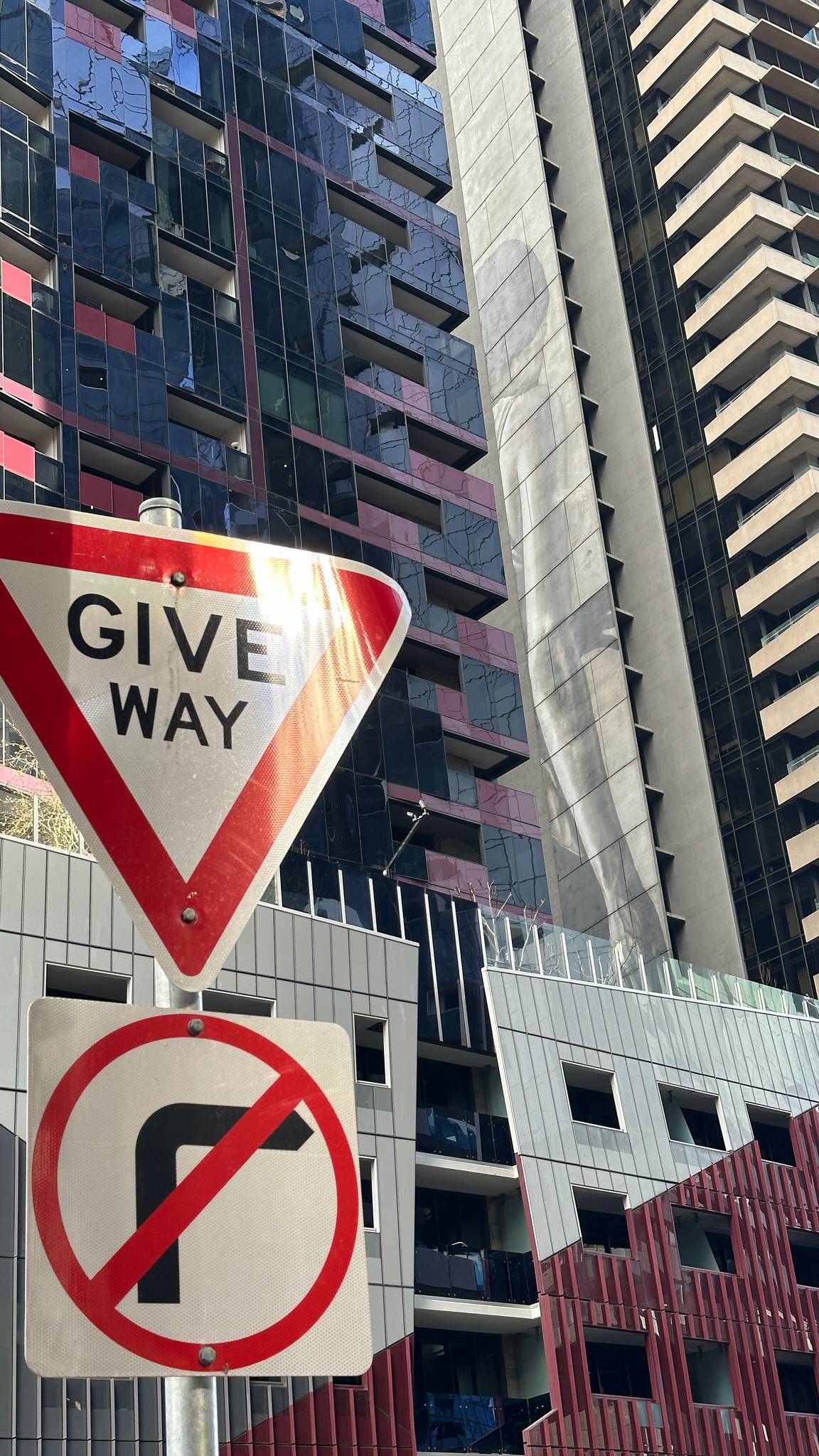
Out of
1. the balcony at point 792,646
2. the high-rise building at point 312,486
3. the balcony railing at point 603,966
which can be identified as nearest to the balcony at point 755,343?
the balcony at point 792,646

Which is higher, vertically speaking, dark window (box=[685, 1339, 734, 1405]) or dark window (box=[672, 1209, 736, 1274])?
dark window (box=[672, 1209, 736, 1274])

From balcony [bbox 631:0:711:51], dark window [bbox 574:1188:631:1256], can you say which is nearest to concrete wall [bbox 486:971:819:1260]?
dark window [bbox 574:1188:631:1256]

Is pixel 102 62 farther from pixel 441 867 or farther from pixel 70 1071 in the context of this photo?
pixel 70 1071

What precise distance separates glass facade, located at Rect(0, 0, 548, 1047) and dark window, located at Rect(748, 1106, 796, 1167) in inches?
366

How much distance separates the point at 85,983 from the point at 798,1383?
22598mm

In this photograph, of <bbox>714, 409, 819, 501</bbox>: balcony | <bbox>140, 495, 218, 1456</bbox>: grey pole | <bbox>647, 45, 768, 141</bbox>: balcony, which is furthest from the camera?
<bbox>647, 45, 768, 141</bbox>: balcony

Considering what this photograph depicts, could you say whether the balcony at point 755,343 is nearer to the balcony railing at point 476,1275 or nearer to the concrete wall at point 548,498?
the concrete wall at point 548,498

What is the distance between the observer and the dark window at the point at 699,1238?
137ft

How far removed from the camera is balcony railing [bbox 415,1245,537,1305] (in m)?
36.9

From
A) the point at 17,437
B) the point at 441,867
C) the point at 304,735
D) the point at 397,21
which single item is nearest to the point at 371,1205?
the point at 441,867

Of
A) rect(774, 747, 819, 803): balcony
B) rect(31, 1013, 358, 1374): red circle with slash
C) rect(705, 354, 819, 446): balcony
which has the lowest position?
rect(31, 1013, 358, 1374): red circle with slash

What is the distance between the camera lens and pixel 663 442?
77.4m

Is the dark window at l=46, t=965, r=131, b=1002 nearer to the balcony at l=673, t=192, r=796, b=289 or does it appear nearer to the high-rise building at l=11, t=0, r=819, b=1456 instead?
the high-rise building at l=11, t=0, r=819, b=1456

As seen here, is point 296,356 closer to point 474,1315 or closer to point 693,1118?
point 693,1118
